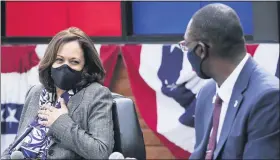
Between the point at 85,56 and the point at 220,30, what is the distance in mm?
1027

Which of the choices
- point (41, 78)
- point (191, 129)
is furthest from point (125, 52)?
point (41, 78)

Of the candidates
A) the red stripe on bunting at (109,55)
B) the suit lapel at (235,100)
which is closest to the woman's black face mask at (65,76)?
the suit lapel at (235,100)

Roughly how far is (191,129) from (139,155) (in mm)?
1757

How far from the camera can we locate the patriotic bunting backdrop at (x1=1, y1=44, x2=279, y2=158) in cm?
433

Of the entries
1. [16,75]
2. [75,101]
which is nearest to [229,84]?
[75,101]

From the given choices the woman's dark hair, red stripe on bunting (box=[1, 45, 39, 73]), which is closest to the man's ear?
the woman's dark hair

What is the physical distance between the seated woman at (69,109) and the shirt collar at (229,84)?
74 cm

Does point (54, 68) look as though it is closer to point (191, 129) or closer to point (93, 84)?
point (93, 84)

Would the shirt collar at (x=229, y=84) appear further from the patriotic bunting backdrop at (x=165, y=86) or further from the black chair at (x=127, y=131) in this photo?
the patriotic bunting backdrop at (x=165, y=86)

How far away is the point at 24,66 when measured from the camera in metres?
4.36

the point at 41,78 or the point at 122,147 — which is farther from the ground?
the point at 41,78

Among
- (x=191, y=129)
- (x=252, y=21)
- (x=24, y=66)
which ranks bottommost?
(x=191, y=129)

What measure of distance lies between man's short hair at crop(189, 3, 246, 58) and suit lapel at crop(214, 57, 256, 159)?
7cm

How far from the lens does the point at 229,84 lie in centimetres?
193
